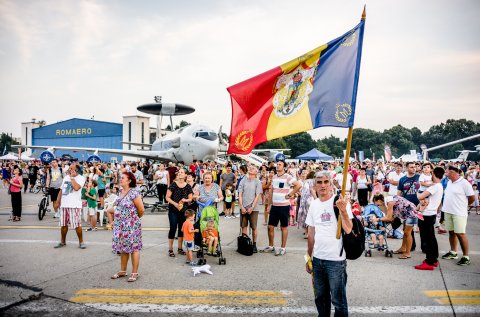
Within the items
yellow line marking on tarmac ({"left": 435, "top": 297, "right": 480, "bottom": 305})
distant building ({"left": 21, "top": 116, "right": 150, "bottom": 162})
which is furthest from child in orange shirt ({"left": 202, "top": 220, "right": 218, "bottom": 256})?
distant building ({"left": 21, "top": 116, "right": 150, "bottom": 162})

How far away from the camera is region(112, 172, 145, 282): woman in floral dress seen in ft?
17.0

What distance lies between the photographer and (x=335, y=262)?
3133 mm

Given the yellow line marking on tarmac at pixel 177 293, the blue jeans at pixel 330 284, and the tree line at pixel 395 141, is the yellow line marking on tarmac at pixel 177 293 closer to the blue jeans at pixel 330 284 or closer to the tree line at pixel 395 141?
the blue jeans at pixel 330 284

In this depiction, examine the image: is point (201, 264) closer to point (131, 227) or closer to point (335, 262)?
point (131, 227)

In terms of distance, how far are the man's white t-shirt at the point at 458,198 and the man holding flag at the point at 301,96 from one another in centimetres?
413

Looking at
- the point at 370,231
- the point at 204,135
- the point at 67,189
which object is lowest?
the point at 370,231

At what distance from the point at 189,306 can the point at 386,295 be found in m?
2.83

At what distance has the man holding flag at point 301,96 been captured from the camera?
384cm

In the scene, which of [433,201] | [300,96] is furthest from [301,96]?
[433,201]

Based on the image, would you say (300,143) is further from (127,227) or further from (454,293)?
(127,227)

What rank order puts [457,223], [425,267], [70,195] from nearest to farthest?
[425,267]
[457,223]
[70,195]

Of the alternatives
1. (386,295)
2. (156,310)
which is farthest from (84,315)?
(386,295)

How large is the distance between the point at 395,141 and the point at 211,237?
118 metres

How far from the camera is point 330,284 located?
10.3 ft
